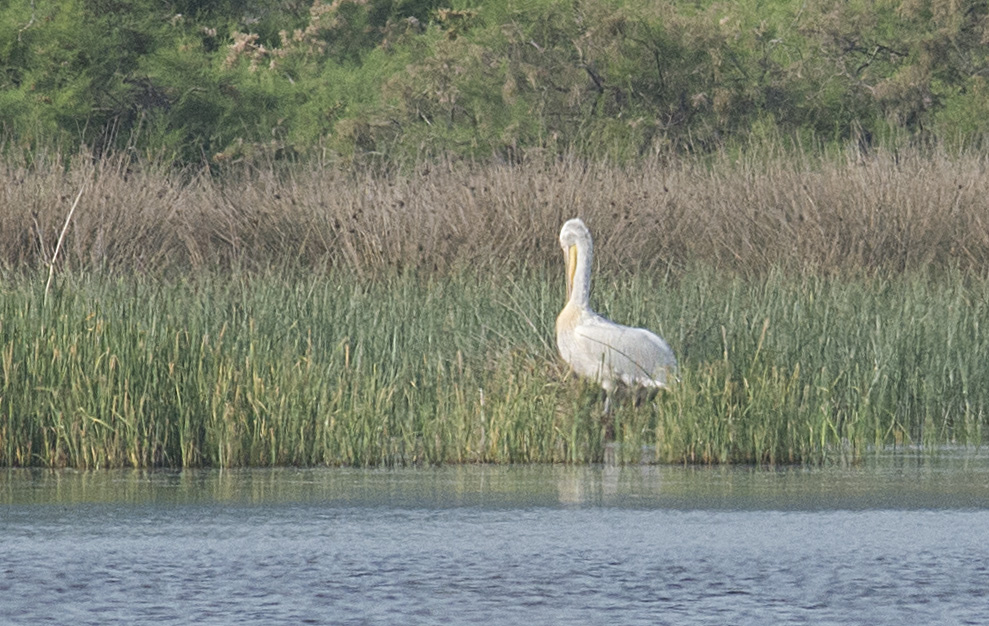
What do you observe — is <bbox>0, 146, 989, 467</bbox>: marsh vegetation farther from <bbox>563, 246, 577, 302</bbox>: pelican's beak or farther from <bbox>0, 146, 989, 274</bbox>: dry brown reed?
<bbox>563, 246, 577, 302</bbox>: pelican's beak

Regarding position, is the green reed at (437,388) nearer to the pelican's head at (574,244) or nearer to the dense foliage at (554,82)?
the pelican's head at (574,244)

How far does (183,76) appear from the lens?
98.6 ft

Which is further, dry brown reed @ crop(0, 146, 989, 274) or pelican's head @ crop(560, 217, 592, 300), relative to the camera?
dry brown reed @ crop(0, 146, 989, 274)

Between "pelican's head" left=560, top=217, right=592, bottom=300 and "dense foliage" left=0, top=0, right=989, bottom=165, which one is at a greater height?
"dense foliage" left=0, top=0, right=989, bottom=165

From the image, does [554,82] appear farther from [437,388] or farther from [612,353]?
[437,388]

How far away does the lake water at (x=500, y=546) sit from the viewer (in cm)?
550

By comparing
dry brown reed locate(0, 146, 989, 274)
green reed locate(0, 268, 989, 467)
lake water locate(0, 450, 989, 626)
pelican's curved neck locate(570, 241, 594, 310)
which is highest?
dry brown reed locate(0, 146, 989, 274)

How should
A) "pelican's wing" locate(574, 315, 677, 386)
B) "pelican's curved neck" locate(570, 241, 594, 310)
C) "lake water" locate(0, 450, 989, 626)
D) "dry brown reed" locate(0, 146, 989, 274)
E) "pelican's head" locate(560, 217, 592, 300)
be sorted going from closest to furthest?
1. "lake water" locate(0, 450, 989, 626)
2. "pelican's wing" locate(574, 315, 677, 386)
3. "pelican's curved neck" locate(570, 241, 594, 310)
4. "pelican's head" locate(560, 217, 592, 300)
5. "dry brown reed" locate(0, 146, 989, 274)

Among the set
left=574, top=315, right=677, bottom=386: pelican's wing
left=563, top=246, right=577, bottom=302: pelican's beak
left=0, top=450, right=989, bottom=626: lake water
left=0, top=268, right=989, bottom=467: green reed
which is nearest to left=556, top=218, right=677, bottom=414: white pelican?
left=574, top=315, right=677, bottom=386: pelican's wing

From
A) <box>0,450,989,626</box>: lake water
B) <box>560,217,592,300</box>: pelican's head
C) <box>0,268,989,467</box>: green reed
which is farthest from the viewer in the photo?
<box>560,217,592,300</box>: pelican's head

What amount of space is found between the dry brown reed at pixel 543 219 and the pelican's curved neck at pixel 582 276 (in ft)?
15.1

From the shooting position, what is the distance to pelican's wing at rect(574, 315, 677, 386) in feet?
31.7

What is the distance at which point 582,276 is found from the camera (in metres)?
10.7

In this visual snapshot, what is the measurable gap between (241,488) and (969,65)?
20.8 meters
